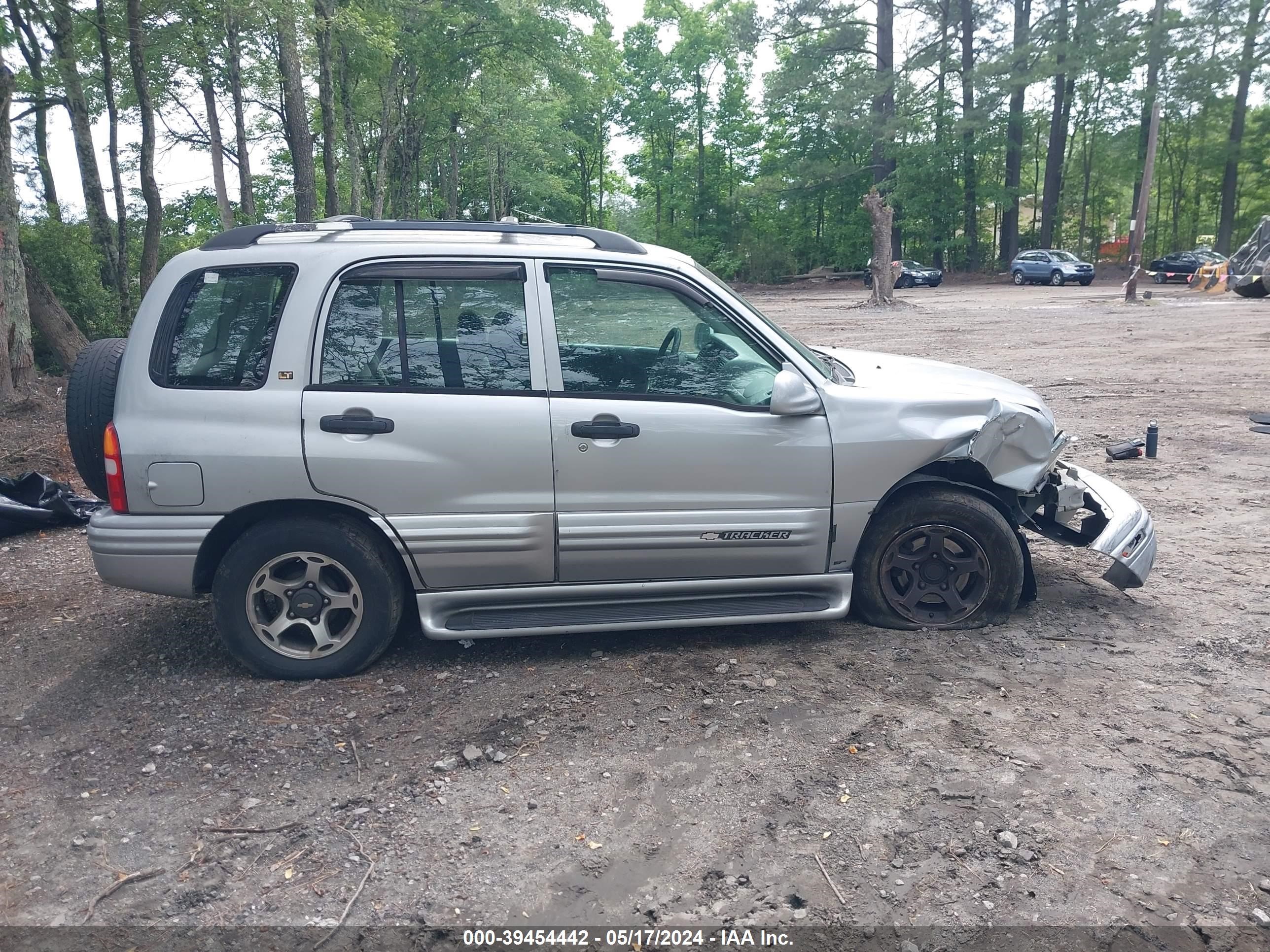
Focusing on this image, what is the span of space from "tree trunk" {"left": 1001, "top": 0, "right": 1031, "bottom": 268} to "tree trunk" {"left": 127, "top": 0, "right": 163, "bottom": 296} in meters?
40.9

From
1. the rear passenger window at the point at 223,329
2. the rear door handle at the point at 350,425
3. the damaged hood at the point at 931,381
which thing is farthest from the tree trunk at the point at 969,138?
the rear door handle at the point at 350,425

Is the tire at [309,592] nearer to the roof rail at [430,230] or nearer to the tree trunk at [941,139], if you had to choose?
the roof rail at [430,230]

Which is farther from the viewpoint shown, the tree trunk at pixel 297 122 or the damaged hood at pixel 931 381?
the tree trunk at pixel 297 122

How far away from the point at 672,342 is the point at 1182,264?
4090cm

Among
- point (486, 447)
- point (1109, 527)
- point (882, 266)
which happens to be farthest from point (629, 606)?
point (882, 266)

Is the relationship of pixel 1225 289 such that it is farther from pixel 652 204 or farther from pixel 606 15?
pixel 652 204

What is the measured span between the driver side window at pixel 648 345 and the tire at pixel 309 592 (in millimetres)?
1159

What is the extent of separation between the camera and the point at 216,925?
108 inches

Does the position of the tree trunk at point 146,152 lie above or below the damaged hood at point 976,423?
above

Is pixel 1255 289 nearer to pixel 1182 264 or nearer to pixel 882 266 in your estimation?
pixel 882 266

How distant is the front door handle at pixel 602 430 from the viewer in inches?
165

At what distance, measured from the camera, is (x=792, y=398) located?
4277 millimetres

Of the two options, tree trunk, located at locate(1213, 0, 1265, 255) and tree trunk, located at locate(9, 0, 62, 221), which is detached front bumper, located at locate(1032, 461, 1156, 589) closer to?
tree trunk, located at locate(9, 0, 62, 221)

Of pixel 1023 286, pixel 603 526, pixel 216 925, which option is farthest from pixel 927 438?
pixel 1023 286
